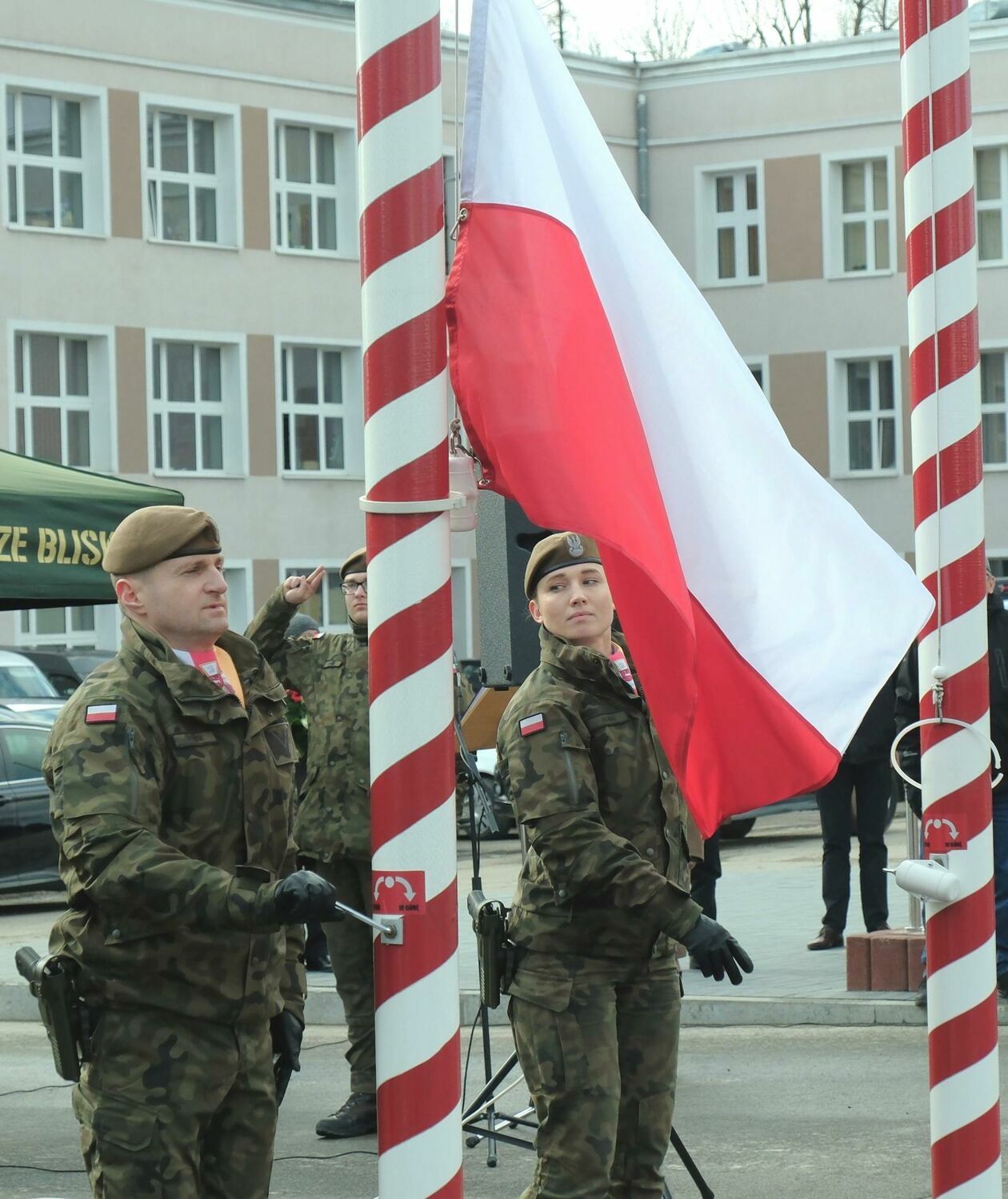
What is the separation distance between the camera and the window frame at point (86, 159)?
30641 millimetres

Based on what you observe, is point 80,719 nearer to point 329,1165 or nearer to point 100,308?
point 329,1165

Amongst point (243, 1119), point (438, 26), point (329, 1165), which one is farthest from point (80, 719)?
point (329, 1165)

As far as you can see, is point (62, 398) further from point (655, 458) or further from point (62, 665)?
point (655, 458)

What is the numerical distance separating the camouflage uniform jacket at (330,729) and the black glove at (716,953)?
311 centimetres

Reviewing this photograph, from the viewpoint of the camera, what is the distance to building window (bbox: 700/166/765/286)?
3834cm

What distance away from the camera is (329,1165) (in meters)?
7.45

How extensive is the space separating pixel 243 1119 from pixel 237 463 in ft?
95.6

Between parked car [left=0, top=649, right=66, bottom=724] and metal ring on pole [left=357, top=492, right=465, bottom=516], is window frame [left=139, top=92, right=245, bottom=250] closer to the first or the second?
parked car [left=0, top=649, right=66, bottom=724]

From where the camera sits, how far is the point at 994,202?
37719 millimetres

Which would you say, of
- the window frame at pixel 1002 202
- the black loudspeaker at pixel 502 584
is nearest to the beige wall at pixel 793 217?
the window frame at pixel 1002 202

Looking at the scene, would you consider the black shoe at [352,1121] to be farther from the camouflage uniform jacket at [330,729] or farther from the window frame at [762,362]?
the window frame at [762,362]

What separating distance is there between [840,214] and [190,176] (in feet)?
39.2

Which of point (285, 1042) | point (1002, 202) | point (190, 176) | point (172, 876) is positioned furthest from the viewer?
point (1002, 202)

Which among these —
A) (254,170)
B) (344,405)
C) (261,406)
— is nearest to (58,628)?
(261,406)
